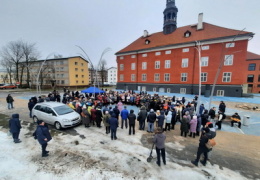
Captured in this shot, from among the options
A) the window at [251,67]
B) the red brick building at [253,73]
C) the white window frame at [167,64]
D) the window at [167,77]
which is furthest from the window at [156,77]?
the window at [251,67]

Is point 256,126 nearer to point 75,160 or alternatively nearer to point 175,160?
point 175,160

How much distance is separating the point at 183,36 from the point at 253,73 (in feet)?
87.9

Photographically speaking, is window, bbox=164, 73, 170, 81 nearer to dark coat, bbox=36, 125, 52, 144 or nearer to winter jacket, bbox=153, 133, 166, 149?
winter jacket, bbox=153, 133, 166, 149

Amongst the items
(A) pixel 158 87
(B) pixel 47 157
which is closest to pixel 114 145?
(B) pixel 47 157

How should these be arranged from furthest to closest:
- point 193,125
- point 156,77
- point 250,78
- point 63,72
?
1. point 63,72
2. point 250,78
3. point 156,77
4. point 193,125

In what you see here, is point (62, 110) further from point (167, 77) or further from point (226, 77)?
point (226, 77)

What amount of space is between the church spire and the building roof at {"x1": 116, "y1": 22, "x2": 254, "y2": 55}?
139 centimetres

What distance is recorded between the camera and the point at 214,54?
23.4m

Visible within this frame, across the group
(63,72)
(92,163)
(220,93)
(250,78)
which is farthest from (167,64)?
(63,72)

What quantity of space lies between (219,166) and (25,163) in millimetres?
8069

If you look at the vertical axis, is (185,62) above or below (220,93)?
above

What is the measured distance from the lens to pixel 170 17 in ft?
98.4

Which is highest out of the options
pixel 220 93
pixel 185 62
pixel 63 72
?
pixel 185 62

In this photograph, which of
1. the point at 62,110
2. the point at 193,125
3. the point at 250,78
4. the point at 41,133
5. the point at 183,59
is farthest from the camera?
the point at 250,78
